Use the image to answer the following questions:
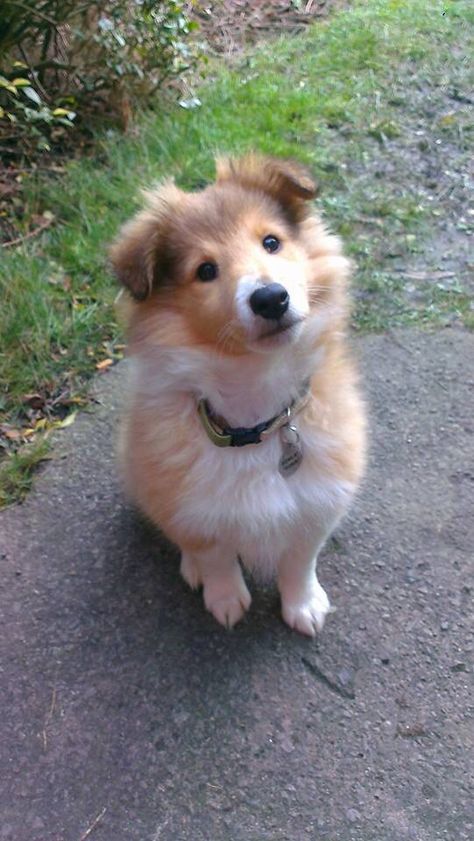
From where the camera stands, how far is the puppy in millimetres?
1970

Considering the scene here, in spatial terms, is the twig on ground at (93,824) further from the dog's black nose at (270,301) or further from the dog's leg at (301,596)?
the dog's black nose at (270,301)

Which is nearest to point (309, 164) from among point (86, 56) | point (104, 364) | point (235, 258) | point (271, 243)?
point (86, 56)

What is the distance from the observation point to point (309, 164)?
435cm

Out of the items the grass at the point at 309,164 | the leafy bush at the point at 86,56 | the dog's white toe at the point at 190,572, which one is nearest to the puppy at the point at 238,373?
the dog's white toe at the point at 190,572

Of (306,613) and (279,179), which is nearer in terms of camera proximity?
(279,179)

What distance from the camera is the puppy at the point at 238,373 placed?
6.46 ft

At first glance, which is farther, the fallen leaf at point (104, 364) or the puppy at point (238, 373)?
the fallen leaf at point (104, 364)

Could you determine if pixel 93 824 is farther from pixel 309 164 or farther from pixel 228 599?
pixel 309 164

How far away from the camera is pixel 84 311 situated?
12.0 feet

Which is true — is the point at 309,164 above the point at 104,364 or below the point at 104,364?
above

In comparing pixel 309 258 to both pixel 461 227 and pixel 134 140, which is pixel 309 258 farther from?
pixel 134 140

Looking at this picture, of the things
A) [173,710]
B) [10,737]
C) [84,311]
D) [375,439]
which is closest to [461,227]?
[375,439]

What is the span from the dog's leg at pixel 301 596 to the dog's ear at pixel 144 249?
0.90 meters

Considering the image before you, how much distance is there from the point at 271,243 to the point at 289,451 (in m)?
0.54
